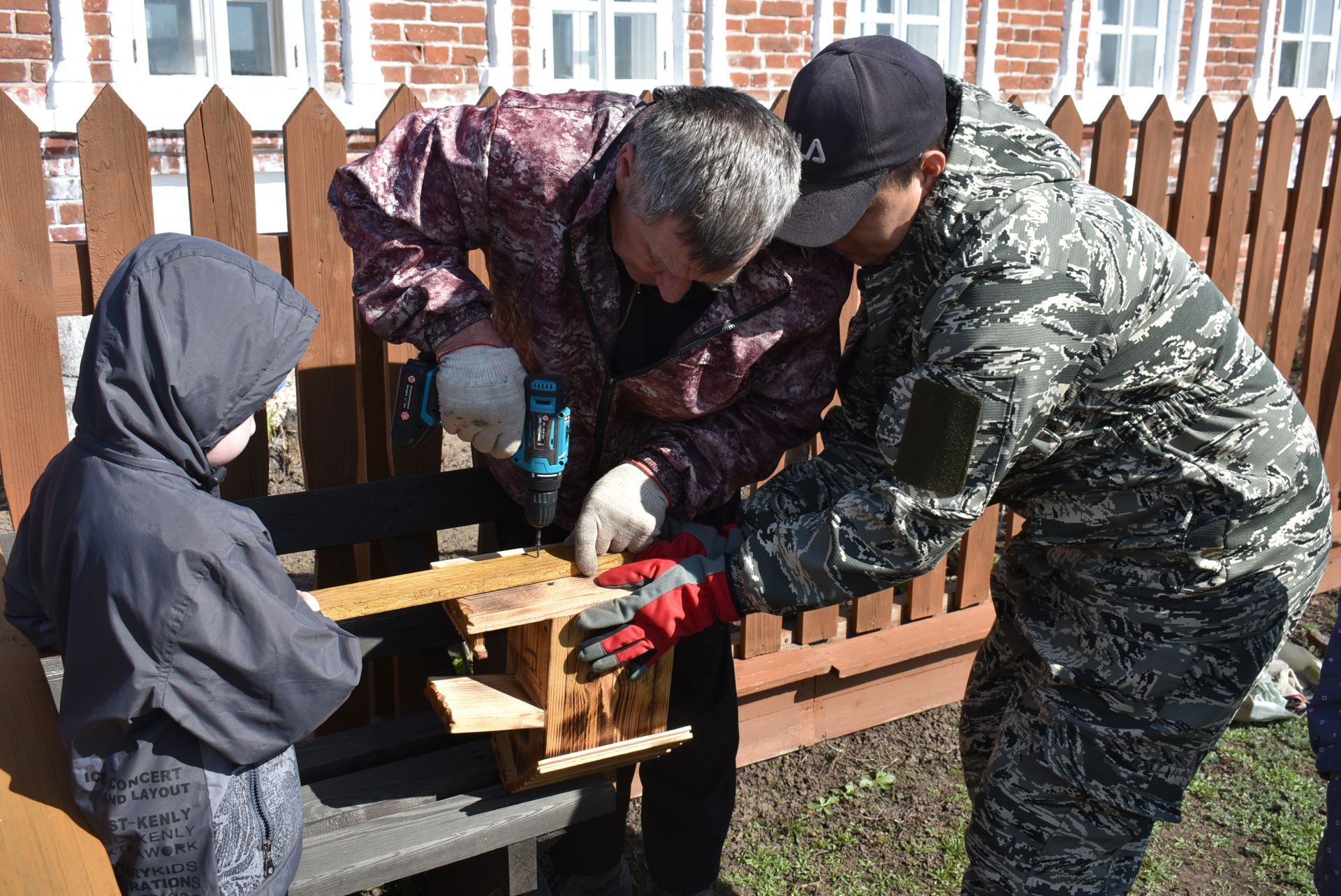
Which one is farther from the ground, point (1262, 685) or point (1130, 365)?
point (1130, 365)

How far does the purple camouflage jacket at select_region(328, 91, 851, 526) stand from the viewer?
2254mm

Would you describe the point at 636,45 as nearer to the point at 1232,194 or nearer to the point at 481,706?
the point at 1232,194

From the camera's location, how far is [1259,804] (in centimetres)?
348

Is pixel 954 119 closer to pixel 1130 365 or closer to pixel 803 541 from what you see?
pixel 1130 365

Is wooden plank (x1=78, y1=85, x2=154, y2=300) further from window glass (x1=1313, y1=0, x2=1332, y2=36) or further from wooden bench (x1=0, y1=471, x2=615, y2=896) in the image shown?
window glass (x1=1313, y1=0, x2=1332, y2=36)

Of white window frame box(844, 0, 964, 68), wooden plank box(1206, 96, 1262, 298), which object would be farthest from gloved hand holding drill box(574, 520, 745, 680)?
white window frame box(844, 0, 964, 68)

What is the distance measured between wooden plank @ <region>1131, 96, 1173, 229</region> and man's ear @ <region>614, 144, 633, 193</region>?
7.39 ft

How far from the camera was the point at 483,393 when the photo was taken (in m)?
2.19

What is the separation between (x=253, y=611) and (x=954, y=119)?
5.10ft

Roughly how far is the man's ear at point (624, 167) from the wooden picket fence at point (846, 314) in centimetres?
72

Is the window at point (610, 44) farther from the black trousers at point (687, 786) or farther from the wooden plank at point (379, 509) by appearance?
the black trousers at point (687, 786)

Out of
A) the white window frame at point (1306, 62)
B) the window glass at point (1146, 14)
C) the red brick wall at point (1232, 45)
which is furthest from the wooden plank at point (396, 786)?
the white window frame at point (1306, 62)

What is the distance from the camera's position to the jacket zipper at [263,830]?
1.80m

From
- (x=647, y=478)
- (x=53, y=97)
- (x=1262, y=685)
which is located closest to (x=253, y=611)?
(x=647, y=478)
